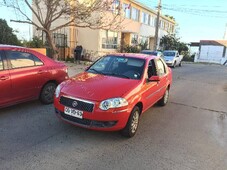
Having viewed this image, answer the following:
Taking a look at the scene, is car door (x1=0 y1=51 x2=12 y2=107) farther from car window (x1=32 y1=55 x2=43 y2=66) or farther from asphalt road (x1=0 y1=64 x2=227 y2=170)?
car window (x1=32 y1=55 x2=43 y2=66)

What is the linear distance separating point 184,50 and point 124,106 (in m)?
36.3

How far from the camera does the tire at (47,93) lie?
6.24 meters

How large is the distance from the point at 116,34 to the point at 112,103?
779 inches

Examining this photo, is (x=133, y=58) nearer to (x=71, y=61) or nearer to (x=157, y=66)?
(x=157, y=66)

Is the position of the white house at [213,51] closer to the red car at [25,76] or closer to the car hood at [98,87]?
the red car at [25,76]

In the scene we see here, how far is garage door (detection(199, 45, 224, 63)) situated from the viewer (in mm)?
41406

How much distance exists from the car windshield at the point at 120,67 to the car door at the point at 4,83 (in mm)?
1876

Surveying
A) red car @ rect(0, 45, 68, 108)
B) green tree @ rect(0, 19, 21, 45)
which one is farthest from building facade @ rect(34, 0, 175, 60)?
A: red car @ rect(0, 45, 68, 108)

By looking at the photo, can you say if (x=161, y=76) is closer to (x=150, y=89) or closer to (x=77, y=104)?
(x=150, y=89)

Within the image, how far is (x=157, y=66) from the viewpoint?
19.9 feet

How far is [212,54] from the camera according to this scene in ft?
137

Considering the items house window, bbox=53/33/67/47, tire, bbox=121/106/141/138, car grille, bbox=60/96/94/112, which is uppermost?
house window, bbox=53/33/67/47

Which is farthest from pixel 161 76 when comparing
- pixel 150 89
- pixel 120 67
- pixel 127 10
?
pixel 127 10

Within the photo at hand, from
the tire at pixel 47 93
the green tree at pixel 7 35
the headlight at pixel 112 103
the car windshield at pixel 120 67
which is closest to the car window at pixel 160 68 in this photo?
the car windshield at pixel 120 67
